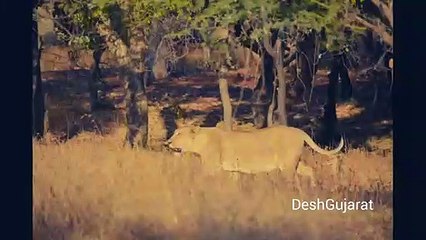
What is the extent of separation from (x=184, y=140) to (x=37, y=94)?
451mm

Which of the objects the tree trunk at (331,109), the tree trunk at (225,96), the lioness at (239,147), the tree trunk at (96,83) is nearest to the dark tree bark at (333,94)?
the tree trunk at (331,109)

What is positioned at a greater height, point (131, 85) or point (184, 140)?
point (131, 85)

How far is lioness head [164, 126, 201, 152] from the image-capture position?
2.95m

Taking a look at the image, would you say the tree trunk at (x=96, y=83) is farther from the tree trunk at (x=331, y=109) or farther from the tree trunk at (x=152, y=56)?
the tree trunk at (x=331, y=109)

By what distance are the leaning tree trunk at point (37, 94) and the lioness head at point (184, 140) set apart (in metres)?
0.37

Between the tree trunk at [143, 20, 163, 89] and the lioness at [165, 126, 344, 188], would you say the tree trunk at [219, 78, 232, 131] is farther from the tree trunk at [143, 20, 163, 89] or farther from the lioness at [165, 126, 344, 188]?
the tree trunk at [143, 20, 163, 89]

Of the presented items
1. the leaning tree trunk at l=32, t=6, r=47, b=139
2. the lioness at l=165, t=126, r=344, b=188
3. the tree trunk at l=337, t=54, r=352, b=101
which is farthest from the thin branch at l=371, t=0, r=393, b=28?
the leaning tree trunk at l=32, t=6, r=47, b=139

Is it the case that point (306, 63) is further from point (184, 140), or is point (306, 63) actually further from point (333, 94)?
point (184, 140)

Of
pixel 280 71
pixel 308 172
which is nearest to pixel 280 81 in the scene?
pixel 280 71

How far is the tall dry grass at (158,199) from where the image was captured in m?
2.93

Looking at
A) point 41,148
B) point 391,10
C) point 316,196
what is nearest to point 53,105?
point 41,148

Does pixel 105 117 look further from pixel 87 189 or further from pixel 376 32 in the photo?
pixel 376 32

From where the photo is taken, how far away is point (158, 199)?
116 inches
